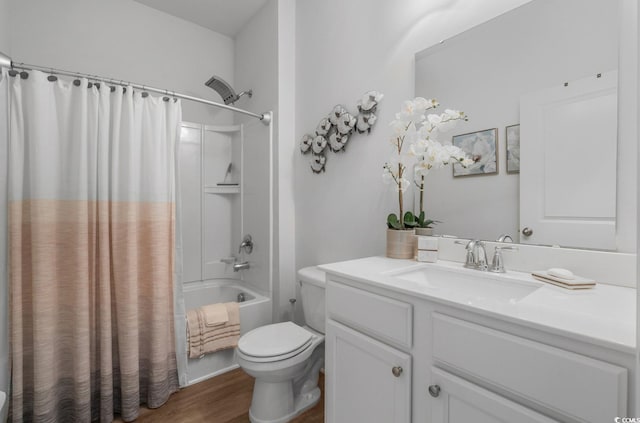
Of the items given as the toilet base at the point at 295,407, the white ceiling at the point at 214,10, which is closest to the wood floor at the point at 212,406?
the toilet base at the point at 295,407

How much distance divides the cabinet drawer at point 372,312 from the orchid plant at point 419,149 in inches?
18.8

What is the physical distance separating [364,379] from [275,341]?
0.63 meters

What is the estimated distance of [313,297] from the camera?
5.68ft

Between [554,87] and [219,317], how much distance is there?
207 centimetres

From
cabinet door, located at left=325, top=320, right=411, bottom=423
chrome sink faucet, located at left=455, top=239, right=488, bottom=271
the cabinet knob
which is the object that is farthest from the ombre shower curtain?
chrome sink faucet, located at left=455, top=239, right=488, bottom=271

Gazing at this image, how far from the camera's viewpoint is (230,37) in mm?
2832

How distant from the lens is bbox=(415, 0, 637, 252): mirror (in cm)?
88

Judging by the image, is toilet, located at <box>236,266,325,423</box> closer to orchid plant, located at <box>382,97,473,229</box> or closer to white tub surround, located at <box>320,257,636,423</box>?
white tub surround, located at <box>320,257,636,423</box>

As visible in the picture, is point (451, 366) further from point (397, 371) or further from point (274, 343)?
point (274, 343)

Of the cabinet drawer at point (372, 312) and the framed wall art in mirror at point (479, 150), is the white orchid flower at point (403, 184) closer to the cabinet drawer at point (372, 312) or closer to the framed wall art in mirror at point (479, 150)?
the framed wall art in mirror at point (479, 150)

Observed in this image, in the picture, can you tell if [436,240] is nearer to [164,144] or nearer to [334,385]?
[334,385]

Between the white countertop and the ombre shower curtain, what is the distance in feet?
4.18

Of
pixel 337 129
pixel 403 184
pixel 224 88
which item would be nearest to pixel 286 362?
pixel 403 184

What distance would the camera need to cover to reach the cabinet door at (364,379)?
0.88 metres
